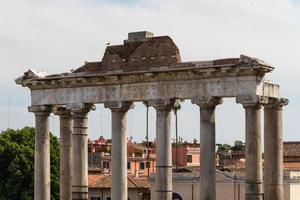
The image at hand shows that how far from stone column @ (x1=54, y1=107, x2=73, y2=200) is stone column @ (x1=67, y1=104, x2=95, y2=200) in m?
1.31

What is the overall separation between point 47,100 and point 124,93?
4.18m

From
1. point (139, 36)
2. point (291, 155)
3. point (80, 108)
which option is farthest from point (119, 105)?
point (291, 155)

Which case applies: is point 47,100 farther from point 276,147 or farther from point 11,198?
point 11,198

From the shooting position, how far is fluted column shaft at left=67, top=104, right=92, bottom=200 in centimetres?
4003

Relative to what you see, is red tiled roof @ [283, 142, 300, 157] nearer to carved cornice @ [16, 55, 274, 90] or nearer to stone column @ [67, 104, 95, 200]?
stone column @ [67, 104, 95, 200]

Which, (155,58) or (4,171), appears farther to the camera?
(4,171)

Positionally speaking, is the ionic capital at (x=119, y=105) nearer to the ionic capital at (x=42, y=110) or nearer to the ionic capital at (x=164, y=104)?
the ionic capital at (x=164, y=104)

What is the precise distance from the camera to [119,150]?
1522 inches

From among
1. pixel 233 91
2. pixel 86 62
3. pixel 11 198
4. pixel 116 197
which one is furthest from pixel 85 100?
pixel 11 198

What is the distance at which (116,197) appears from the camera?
126 feet

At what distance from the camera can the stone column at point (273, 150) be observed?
3647 cm

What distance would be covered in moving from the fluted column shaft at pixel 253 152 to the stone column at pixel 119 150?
606 centimetres

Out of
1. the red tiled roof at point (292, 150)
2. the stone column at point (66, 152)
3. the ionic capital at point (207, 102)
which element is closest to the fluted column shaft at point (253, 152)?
the ionic capital at point (207, 102)

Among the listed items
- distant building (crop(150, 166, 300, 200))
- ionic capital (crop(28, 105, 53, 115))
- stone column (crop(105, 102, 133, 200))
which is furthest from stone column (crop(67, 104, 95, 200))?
distant building (crop(150, 166, 300, 200))
